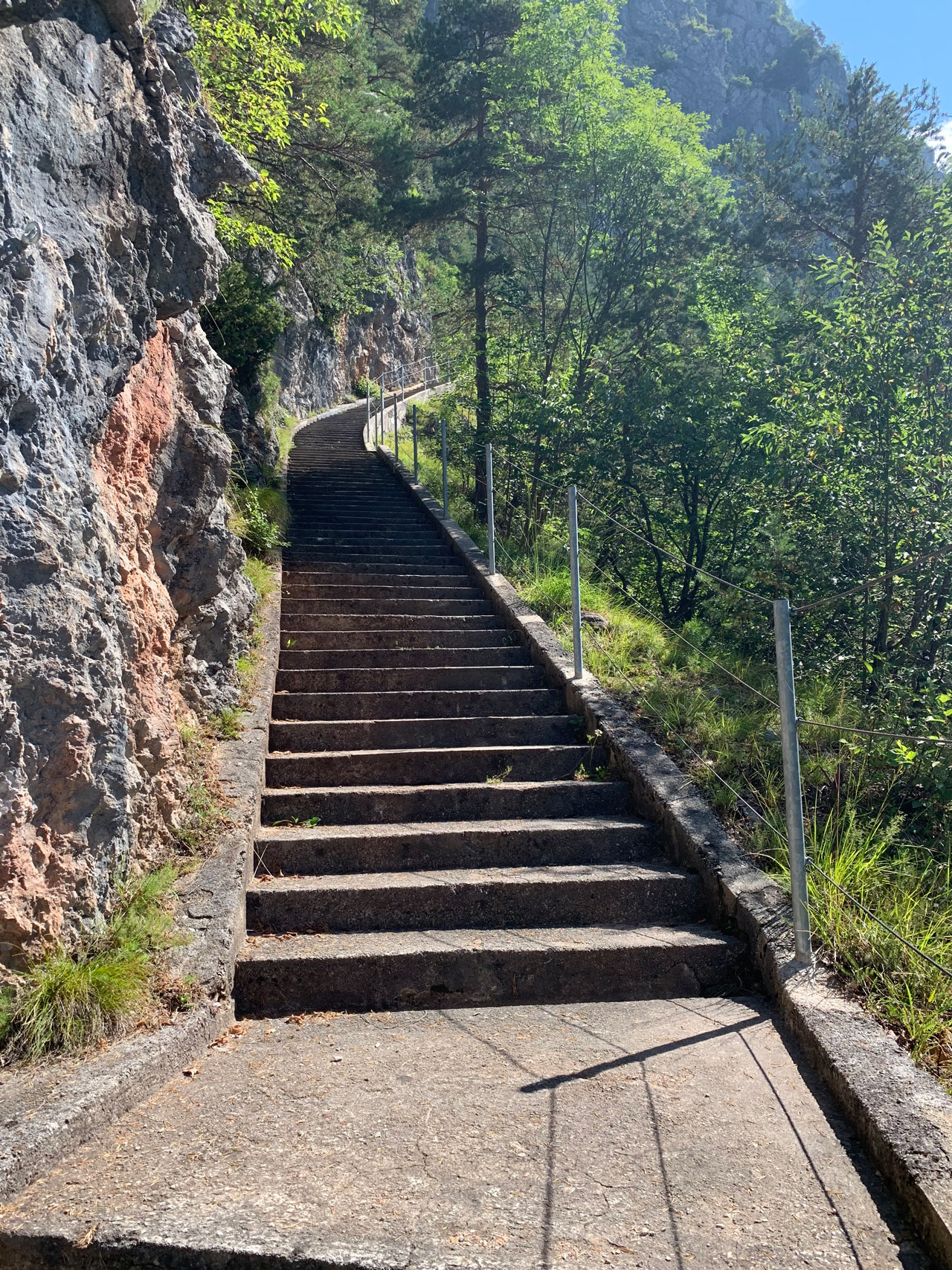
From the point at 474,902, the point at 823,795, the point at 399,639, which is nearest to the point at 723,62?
the point at 399,639

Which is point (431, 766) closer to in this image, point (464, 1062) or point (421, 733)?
point (421, 733)

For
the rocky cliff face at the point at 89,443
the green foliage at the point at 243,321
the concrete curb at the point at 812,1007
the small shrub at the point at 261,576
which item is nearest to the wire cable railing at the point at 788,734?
the concrete curb at the point at 812,1007

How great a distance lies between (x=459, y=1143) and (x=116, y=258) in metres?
3.47

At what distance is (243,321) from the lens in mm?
11086

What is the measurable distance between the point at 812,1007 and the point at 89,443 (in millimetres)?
3294

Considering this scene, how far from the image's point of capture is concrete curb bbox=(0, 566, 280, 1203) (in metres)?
2.51

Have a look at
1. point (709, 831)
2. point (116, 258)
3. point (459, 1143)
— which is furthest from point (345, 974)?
point (116, 258)

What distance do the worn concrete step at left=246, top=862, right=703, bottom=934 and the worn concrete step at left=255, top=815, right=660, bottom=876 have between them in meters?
0.24

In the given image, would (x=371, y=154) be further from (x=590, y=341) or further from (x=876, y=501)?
(x=876, y=501)

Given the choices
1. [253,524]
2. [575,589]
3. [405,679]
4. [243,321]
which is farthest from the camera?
[243,321]

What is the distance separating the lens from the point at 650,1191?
2430mm

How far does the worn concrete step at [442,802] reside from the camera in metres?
4.91

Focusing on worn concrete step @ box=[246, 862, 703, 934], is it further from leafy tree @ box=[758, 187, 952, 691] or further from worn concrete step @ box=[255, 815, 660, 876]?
leafy tree @ box=[758, 187, 952, 691]

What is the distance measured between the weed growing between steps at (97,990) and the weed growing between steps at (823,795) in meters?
2.40
